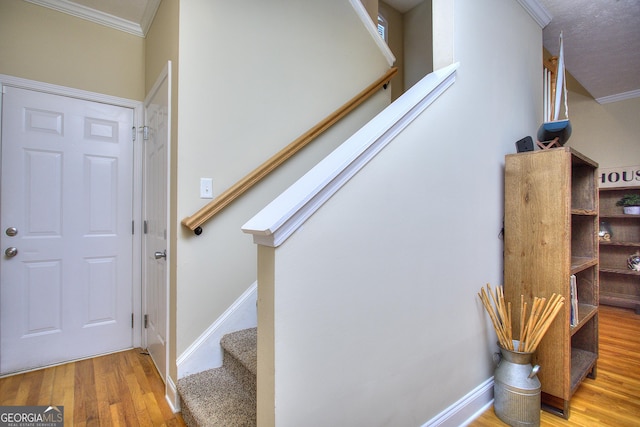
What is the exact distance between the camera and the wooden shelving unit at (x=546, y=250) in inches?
62.0

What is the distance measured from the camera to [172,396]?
168 centimetres

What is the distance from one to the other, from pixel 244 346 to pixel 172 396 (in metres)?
0.51

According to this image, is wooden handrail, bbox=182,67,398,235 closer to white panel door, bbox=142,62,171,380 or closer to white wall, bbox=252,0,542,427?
white panel door, bbox=142,62,171,380

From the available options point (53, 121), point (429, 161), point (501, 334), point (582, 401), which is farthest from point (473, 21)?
point (53, 121)

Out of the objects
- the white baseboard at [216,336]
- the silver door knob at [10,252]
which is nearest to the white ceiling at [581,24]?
the silver door knob at [10,252]

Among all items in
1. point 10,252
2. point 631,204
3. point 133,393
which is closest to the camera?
point 133,393

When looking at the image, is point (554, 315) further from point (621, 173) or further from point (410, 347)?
point (621, 173)

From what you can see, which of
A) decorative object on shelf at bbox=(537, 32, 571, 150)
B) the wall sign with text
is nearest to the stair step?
decorative object on shelf at bbox=(537, 32, 571, 150)

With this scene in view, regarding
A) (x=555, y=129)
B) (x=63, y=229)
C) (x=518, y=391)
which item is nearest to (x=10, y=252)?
(x=63, y=229)

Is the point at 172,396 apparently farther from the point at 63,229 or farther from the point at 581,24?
the point at 581,24

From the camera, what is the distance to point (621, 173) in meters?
3.99

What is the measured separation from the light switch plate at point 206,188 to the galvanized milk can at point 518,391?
1811 mm

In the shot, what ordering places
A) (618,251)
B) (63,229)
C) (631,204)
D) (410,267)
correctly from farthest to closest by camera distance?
(618,251), (631,204), (63,229), (410,267)

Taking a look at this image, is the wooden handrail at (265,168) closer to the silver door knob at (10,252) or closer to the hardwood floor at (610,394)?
the silver door knob at (10,252)
